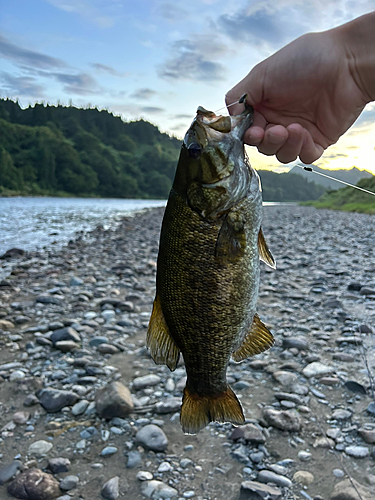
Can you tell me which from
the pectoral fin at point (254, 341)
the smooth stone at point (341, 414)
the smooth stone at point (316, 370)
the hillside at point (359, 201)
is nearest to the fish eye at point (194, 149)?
the pectoral fin at point (254, 341)

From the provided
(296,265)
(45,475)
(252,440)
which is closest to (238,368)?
(252,440)

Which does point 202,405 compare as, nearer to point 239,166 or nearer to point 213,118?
point 239,166

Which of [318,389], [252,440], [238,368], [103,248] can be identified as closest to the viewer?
[252,440]

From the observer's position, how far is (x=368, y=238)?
16812 mm

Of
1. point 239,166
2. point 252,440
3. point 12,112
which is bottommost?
point 252,440

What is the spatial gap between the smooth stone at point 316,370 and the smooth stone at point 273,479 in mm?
1773

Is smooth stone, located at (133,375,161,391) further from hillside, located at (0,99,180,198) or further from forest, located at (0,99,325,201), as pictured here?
hillside, located at (0,99,180,198)

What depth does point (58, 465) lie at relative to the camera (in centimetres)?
355

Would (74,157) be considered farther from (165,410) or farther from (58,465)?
(58,465)

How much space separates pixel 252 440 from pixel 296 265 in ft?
26.3

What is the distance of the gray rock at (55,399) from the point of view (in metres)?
4.39

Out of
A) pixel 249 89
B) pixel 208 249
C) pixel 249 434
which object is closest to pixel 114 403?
pixel 249 434

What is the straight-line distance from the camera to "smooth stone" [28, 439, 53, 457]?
3.74 meters

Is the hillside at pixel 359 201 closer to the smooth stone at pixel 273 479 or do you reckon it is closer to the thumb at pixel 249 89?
the smooth stone at pixel 273 479
